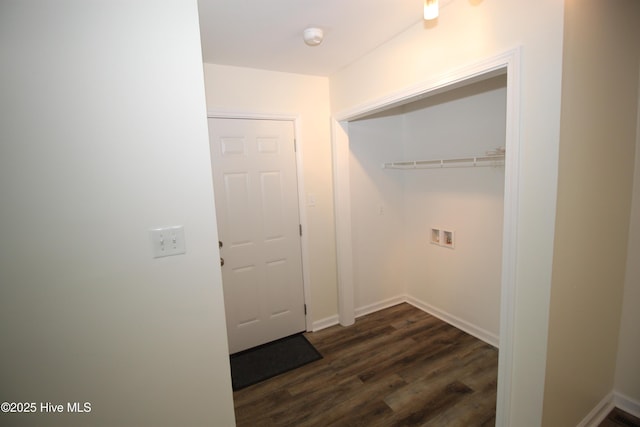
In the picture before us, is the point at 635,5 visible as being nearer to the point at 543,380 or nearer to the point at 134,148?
the point at 543,380

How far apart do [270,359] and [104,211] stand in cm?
192

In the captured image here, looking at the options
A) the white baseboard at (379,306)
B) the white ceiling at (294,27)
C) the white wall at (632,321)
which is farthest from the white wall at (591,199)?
the white baseboard at (379,306)

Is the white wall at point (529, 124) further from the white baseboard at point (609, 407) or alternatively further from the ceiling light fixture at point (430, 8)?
the white baseboard at point (609, 407)

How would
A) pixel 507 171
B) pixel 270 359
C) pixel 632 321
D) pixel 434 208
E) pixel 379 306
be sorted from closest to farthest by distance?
pixel 507 171
pixel 632 321
pixel 270 359
pixel 434 208
pixel 379 306

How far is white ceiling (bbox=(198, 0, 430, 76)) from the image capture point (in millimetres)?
1545

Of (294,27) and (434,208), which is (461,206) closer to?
(434,208)

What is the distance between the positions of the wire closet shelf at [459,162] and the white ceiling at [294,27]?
1.14 metres

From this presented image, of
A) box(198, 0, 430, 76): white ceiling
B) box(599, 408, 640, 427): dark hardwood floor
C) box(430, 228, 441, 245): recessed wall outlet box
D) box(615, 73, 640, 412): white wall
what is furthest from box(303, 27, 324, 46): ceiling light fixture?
box(599, 408, 640, 427): dark hardwood floor

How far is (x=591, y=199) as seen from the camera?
1404 millimetres

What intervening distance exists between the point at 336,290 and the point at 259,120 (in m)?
1.83

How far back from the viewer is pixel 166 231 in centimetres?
119

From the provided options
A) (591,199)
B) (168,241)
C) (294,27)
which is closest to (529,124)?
(591,199)

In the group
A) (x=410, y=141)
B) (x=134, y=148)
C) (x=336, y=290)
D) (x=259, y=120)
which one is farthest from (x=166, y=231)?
(x=410, y=141)

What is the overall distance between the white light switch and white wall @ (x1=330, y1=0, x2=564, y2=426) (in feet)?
5.04
